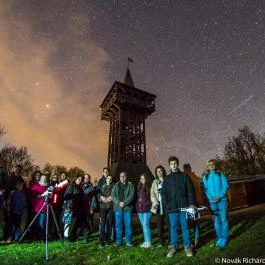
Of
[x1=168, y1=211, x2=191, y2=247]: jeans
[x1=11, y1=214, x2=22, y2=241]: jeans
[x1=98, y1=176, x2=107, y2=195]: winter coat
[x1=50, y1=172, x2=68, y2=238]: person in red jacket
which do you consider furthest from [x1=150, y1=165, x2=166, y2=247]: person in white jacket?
[x1=11, y1=214, x2=22, y2=241]: jeans

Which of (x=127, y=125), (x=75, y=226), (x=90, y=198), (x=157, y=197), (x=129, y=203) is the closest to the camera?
(x=157, y=197)

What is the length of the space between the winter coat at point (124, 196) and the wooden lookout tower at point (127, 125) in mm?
27696

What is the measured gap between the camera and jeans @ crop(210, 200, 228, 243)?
6547mm

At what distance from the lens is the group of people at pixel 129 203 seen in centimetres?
645

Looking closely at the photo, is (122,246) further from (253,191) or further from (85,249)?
(253,191)

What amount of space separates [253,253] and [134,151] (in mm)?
35087

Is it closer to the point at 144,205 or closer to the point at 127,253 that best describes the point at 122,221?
the point at 144,205

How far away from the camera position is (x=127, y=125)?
4203 centimetres

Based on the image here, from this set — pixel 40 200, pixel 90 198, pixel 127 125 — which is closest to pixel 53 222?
pixel 40 200

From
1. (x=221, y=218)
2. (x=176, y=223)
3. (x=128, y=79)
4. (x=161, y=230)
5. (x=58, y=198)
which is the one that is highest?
(x=128, y=79)

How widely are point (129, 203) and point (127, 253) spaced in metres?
1.63

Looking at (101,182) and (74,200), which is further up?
(101,182)

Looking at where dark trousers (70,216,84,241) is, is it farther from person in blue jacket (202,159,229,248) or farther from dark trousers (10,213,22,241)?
person in blue jacket (202,159,229,248)

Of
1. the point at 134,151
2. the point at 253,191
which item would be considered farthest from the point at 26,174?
the point at 253,191
